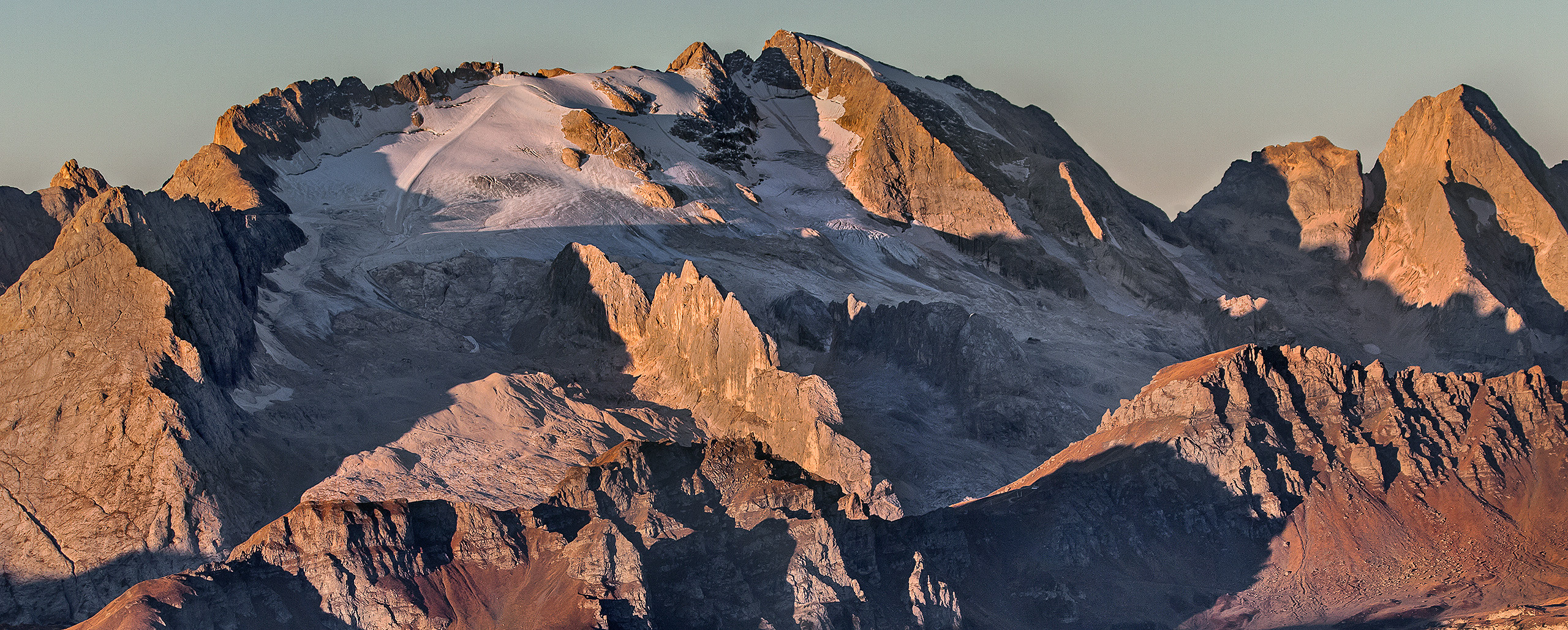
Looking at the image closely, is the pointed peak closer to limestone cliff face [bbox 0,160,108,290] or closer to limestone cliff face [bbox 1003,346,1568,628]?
limestone cliff face [bbox 0,160,108,290]

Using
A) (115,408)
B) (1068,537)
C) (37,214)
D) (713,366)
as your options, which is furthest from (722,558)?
(37,214)

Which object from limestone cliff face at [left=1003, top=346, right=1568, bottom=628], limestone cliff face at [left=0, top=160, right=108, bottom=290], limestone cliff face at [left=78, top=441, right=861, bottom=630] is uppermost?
limestone cliff face at [left=0, top=160, right=108, bottom=290]

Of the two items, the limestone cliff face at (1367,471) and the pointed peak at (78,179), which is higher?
the pointed peak at (78,179)

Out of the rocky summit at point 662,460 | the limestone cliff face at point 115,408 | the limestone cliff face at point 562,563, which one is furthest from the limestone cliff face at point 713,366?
the limestone cliff face at point 115,408

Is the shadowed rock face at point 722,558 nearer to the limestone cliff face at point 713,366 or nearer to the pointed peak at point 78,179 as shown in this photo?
the limestone cliff face at point 713,366

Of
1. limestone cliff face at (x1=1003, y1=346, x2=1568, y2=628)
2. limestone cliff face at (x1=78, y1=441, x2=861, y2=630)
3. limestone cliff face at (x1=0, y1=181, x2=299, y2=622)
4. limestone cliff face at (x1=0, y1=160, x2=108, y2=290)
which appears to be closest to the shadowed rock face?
limestone cliff face at (x1=78, y1=441, x2=861, y2=630)
